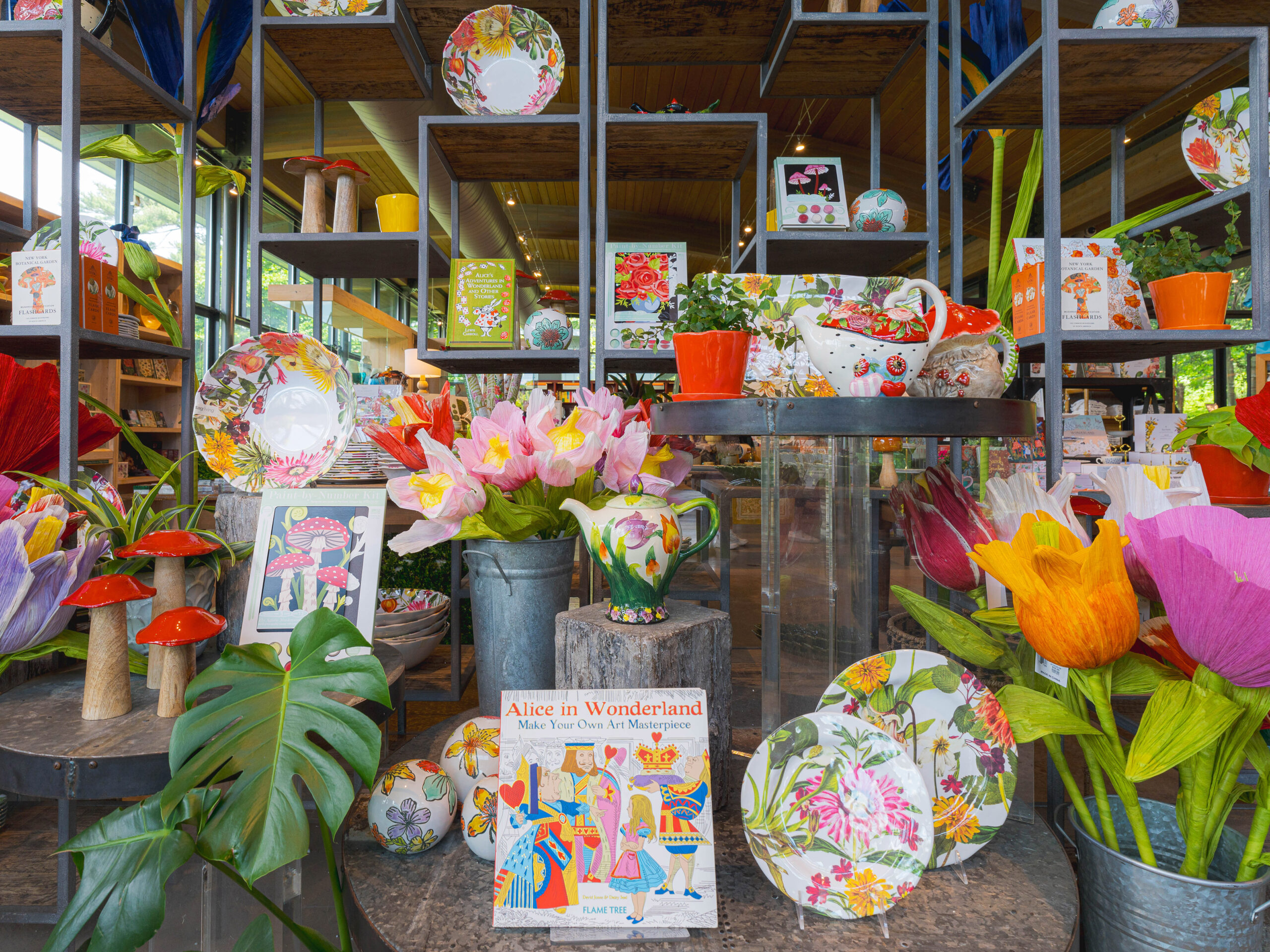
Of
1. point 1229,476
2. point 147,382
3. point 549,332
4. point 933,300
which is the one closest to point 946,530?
point 933,300

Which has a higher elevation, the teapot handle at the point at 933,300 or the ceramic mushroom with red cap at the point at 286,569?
the teapot handle at the point at 933,300

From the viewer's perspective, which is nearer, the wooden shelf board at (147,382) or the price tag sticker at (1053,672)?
the price tag sticker at (1053,672)

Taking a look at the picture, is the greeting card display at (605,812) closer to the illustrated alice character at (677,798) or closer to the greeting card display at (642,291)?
the illustrated alice character at (677,798)

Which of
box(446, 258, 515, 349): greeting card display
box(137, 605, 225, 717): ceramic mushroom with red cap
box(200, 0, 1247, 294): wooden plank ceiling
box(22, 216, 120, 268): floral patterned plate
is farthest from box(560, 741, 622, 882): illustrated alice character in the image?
box(200, 0, 1247, 294): wooden plank ceiling

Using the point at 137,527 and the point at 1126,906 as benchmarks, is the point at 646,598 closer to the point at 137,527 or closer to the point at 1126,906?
the point at 1126,906

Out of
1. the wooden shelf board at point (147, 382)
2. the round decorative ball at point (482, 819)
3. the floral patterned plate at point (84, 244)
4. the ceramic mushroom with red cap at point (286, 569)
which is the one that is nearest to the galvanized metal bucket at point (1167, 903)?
the round decorative ball at point (482, 819)

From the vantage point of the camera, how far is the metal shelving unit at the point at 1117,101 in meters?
1.33

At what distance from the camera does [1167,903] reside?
0.64m

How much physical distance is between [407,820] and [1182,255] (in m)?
1.76

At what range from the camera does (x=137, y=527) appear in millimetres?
1087

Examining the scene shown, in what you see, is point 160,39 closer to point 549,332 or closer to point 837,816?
point 549,332

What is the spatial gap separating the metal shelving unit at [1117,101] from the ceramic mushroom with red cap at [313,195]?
1.53m

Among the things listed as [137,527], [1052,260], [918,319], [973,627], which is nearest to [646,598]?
[973,627]

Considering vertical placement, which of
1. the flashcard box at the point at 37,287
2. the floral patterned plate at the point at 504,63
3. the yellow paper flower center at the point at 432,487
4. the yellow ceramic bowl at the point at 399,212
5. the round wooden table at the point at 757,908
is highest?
the floral patterned plate at the point at 504,63
